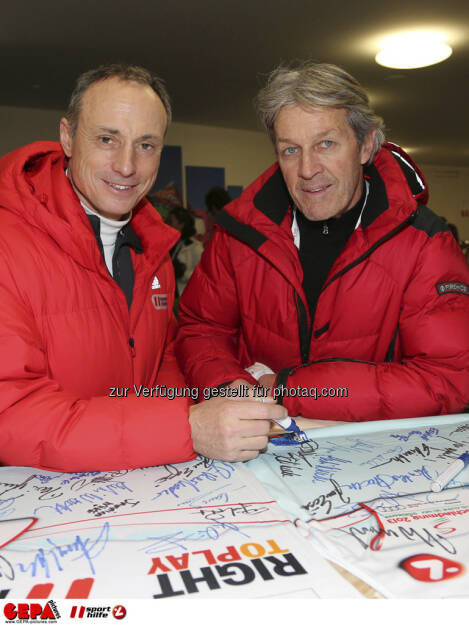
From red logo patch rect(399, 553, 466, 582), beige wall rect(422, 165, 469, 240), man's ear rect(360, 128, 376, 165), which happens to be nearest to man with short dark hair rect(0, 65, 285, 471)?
red logo patch rect(399, 553, 466, 582)

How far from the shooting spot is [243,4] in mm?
3936

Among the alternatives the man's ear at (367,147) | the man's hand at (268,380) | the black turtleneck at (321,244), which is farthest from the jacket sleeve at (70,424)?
the man's ear at (367,147)

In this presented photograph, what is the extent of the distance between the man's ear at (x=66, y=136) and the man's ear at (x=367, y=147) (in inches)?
34.5

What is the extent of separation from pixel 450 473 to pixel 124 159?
106 centimetres

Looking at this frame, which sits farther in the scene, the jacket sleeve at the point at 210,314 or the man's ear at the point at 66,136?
the jacket sleeve at the point at 210,314

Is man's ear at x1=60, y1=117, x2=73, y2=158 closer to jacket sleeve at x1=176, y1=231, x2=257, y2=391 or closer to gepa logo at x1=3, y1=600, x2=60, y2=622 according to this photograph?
jacket sleeve at x1=176, y1=231, x2=257, y2=391

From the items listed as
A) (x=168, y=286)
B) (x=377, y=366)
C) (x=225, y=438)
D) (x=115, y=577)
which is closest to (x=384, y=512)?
(x=225, y=438)

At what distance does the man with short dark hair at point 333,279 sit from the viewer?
134 centimetres

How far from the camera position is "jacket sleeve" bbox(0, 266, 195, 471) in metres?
0.98

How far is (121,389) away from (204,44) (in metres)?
4.29

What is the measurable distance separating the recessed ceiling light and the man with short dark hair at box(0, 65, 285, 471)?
13.9 ft
